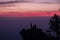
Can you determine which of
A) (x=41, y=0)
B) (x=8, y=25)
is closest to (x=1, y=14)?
(x=8, y=25)

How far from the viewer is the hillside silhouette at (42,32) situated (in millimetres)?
2766

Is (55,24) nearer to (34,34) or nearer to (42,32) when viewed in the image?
(42,32)

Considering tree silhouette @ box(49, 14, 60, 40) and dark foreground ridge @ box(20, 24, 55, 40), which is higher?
tree silhouette @ box(49, 14, 60, 40)

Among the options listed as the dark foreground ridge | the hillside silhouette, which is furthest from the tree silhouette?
the dark foreground ridge

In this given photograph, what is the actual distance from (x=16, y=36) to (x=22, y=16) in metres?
0.42

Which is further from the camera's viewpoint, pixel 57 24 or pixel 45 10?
pixel 45 10

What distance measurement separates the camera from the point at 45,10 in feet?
10.2

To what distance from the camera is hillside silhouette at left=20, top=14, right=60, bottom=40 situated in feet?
9.07

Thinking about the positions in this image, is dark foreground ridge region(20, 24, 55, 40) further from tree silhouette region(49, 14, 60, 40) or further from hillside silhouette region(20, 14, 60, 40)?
tree silhouette region(49, 14, 60, 40)

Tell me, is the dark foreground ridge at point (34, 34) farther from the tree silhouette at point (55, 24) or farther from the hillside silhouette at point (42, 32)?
the tree silhouette at point (55, 24)

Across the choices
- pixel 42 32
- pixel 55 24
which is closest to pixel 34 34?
pixel 42 32

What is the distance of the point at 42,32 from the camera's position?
2877mm

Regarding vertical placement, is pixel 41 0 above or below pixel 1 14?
above

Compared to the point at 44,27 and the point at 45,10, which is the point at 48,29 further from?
the point at 45,10
